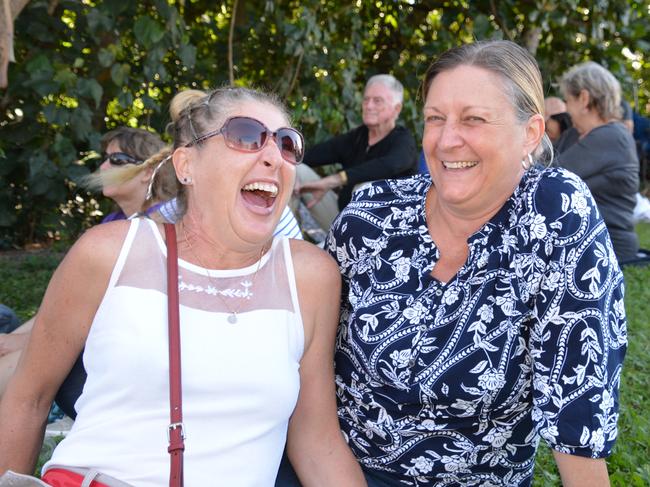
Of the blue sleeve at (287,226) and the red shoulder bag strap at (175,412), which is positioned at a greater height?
the blue sleeve at (287,226)

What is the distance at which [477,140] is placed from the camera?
2074 millimetres

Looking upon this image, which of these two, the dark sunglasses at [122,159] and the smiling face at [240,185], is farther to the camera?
the dark sunglasses at [122,159]

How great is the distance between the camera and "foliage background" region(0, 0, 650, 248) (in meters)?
6.47

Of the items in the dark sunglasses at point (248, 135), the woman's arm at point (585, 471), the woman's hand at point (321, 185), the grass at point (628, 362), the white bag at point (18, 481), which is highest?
the dark sunglasses at point (248, 135)

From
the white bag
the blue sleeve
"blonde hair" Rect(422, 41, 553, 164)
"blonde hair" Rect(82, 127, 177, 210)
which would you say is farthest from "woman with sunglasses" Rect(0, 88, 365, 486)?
the blue sleeve

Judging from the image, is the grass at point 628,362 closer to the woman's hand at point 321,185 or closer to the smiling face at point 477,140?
the smiling face at point 477,140

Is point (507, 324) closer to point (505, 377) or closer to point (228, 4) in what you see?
point (505, 377)

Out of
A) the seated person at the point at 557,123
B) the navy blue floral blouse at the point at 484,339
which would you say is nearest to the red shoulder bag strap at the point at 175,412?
the navy blue floral blouse at the point at 484,339

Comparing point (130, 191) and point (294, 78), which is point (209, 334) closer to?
point (130, 191)

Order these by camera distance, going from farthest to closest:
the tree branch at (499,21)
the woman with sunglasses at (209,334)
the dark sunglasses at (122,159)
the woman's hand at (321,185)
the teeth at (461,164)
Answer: the tree branch at (499,21) < the woman's hand at (321,185) < the dark sunglasses at (122,159) < the teeth at (461,164) < the woman with sunglasses at (209,334)

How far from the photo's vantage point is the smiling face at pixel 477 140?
81.7 inches

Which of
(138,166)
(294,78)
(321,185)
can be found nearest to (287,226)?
(138,166)

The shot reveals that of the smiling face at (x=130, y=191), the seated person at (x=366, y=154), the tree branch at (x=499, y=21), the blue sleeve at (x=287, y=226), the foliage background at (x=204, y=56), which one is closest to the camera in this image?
the blue sleeve at (x=287, y=226)

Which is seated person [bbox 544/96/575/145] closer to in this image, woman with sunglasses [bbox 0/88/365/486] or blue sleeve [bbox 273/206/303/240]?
blue sleeve [bbox 273/206/303/240]
